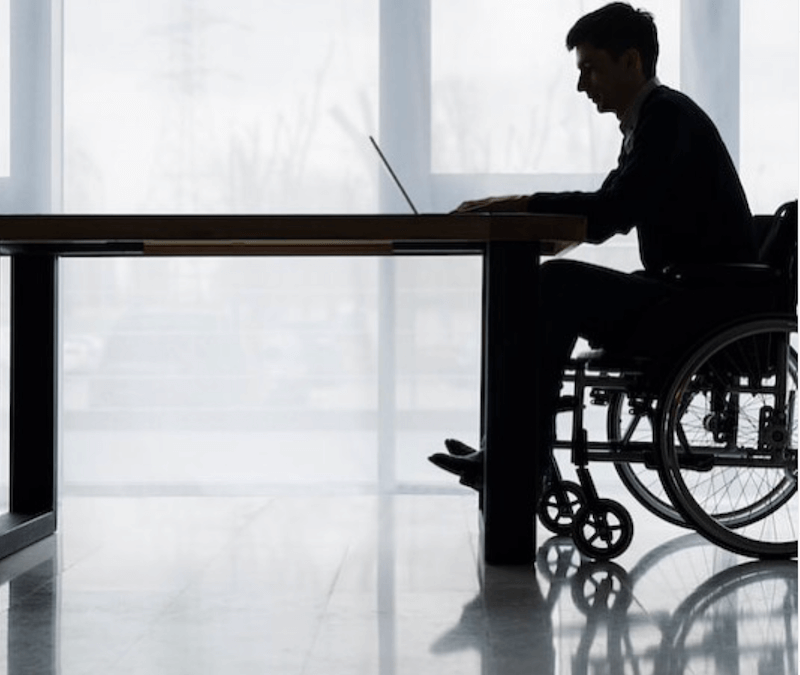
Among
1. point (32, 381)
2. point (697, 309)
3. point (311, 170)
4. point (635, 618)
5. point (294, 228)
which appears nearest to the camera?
point (635, 618)

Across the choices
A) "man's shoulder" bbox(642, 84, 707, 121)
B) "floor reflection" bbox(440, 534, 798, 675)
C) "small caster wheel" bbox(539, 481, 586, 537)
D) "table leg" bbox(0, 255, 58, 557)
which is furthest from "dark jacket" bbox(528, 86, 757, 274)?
"table leg" bbox(0, 255, 58, 557)

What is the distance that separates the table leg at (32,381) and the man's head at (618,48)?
4.19 feet

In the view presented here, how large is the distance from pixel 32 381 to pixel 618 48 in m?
1.49

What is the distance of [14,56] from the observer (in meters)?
4.07

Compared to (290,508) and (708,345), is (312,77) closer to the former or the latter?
(290,508)

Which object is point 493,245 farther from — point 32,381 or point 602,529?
point 32,381

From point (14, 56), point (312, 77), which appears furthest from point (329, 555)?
point (14, 56)

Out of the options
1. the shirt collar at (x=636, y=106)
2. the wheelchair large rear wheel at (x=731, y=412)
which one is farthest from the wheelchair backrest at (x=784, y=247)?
the shirt collar at (x=636, y=106)

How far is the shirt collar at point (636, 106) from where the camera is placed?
106 inches

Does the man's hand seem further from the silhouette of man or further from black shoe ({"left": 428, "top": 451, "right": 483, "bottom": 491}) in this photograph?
black shoe ({"left": 428, "top": 451, "right": 483, "bottom": 491})

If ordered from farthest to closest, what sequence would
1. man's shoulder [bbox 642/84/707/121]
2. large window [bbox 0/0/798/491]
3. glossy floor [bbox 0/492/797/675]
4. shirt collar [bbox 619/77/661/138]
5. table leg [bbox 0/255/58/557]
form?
large window [bbox 0/0/798/491], table leg [bbox 0/255/58/557], shirt collar [bbox 619/77/661/138], man's shoulder [bbox 642/84/707/121], glossy floor [bbox 0/492/797/675]

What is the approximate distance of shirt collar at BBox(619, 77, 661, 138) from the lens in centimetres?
270

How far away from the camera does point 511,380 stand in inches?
94.0

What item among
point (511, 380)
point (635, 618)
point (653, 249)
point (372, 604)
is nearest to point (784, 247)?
point (653, 249)
